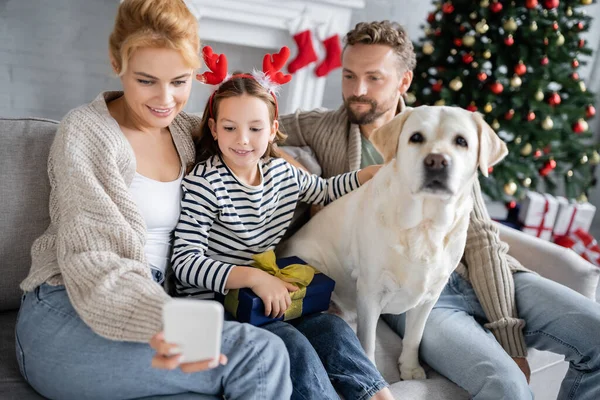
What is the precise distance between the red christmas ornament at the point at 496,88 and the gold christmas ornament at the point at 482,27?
1.06ft

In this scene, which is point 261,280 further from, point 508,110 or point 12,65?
point 508,110

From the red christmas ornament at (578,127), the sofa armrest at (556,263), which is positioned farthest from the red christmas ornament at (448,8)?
the sofa armrest at (556,263)

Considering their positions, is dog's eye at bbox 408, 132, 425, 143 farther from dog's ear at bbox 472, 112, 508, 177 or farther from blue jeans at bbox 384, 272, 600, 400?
blue jeans at bbox 384, 272, 600, 400

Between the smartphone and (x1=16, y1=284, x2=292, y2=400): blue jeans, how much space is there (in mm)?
192

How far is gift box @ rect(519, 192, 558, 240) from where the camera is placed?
Result: 3.54m

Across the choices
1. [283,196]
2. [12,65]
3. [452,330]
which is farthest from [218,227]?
[12,65]

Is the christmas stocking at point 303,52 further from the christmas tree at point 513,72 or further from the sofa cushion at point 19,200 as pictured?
the sofa cushion at point 19,200

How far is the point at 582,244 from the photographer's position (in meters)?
3.64

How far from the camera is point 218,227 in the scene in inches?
60.6

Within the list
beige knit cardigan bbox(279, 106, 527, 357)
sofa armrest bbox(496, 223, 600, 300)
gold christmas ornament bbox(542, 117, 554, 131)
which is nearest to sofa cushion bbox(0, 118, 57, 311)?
beige knit cardigan bbox(279, 106, 527, 357)

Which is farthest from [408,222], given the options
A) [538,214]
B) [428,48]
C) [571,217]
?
[571,217]

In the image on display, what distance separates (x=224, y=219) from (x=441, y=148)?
2.13 ft

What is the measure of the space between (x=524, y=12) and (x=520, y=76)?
14.9 inches

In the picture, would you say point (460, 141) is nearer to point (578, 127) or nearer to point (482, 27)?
point (482, 27)
